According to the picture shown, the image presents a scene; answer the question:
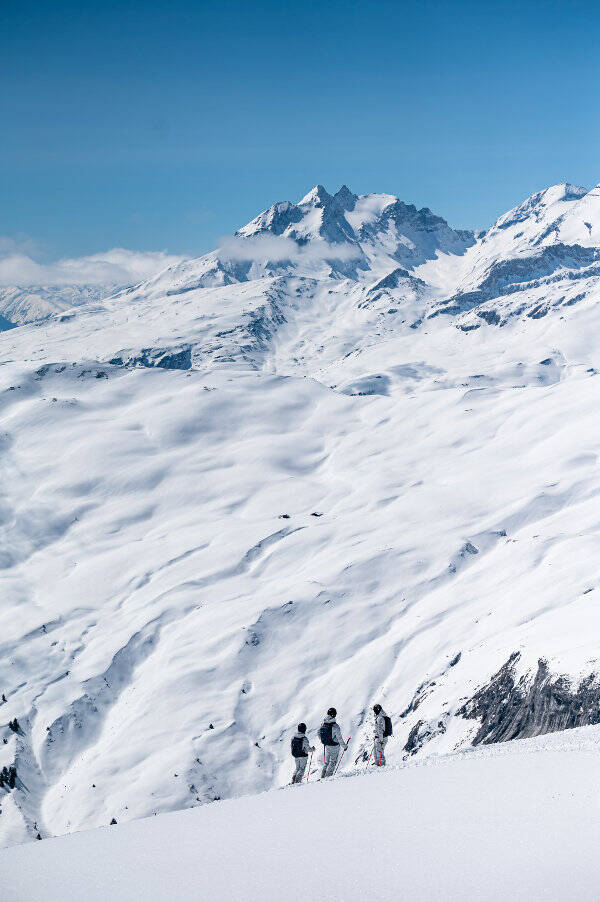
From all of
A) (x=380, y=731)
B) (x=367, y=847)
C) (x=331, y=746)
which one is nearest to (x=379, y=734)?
(x=380, y=731)

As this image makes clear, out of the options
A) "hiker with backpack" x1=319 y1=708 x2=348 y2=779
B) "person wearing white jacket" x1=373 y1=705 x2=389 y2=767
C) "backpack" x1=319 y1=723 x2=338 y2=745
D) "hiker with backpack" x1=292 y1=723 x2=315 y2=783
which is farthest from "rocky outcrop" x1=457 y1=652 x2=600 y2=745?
"hiker with backpack" x1=292 y1=723 x2=315 y2=783

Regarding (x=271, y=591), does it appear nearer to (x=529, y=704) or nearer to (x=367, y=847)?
(x=529, y=704)

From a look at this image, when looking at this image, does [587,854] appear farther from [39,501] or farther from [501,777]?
[39,501]

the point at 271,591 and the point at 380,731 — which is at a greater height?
the point at 380,731

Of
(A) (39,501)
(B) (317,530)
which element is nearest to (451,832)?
(B) (317,530)

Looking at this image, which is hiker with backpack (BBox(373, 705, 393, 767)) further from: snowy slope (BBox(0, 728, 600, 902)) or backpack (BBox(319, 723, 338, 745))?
snowy slope (BBox(0, 728, 600, 902))

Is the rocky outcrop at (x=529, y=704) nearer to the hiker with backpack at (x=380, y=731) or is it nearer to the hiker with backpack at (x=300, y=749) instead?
the hiker with backpack at (x=380, y=731)
